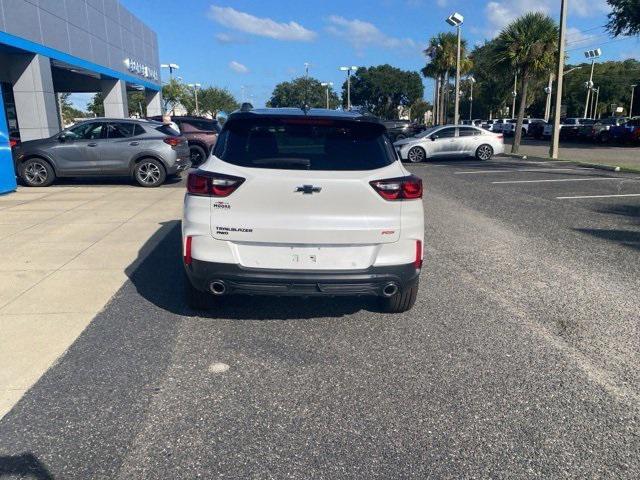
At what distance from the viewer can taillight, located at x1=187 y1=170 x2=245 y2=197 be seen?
3.89 m

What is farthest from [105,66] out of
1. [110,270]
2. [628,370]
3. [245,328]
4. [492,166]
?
[628,370]

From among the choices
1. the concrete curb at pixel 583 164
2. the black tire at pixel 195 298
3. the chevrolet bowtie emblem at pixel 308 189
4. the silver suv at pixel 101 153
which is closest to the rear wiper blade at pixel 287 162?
the chevrolet bowtie emblem at pixel 308 189

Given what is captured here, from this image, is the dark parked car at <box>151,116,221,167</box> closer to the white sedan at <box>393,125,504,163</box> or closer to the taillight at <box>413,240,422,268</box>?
the white sedan at <box>393,125,504,163</box>

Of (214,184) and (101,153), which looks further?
(101,153)

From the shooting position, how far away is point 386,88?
311ft

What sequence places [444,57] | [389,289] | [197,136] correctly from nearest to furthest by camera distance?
[389,289] → [197,136] → [444,57]

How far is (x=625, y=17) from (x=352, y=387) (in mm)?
28598

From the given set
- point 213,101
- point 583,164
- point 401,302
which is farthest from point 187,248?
point 213,101

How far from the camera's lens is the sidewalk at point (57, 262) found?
4.09m

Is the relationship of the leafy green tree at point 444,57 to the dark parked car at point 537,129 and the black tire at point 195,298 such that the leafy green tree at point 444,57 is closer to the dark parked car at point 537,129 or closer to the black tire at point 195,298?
the dark parked car at point 537,129

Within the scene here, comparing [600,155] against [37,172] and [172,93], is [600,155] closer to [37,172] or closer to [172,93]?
[37,172]

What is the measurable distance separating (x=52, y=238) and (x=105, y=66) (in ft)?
64.4

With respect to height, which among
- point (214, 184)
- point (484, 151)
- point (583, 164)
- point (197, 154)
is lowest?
point (583, 164)

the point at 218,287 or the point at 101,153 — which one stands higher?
the point at 101,153
